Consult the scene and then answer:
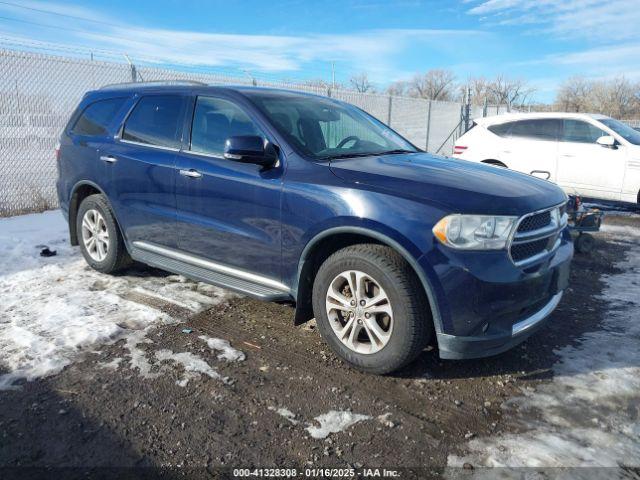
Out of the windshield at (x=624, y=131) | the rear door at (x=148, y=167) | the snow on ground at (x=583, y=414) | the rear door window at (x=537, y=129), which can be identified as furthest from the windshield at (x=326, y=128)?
the windshield at (x=624, y=131)

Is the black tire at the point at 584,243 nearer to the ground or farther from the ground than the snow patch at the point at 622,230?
farther from the ground

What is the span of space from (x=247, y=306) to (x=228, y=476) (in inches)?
82.8

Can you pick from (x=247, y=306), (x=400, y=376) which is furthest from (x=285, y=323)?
(x=400, y=376)

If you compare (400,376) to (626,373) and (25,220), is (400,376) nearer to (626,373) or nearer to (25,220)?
(626,373)

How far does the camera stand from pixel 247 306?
434cm

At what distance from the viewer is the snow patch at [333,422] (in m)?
2.64

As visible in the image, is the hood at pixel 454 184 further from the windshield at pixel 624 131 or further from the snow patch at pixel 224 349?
the windshield at pixel 624 131

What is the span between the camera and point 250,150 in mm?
3404

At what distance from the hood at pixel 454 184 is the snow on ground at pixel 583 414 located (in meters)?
1.11

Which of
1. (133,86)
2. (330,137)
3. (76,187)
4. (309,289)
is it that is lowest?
(309,289)

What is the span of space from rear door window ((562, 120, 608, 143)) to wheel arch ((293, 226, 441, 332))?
25.0ft

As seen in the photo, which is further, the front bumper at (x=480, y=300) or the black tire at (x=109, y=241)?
the black tire at (x=109, y=241)

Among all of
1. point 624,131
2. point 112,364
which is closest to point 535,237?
point 112,364

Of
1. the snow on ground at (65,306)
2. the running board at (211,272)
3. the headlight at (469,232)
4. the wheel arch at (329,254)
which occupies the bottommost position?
the snow on ground at (65,306)
